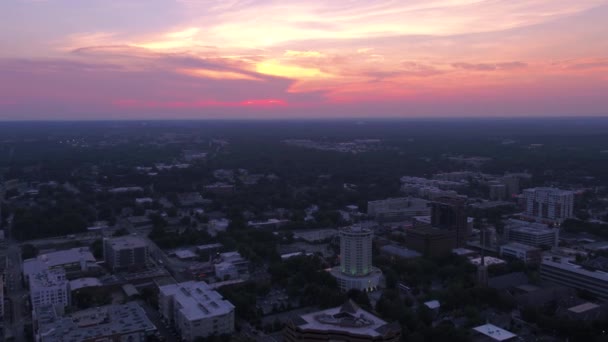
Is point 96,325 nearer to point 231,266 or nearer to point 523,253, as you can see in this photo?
point 231,266

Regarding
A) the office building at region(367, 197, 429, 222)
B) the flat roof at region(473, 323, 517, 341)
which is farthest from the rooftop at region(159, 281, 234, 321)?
the office building at region(367, 197, 429, 222)

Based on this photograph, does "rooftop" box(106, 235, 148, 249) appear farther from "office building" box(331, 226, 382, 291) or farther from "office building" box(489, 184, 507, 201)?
"office building" box(489, 184, 507, 201)

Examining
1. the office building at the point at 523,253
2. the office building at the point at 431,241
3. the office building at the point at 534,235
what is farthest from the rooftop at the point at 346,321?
the office building at the point at 534,235

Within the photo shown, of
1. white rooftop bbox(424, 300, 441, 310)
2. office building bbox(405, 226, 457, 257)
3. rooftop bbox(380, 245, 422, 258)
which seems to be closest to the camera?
white rooftop bbox(424, 300, 441, 310)

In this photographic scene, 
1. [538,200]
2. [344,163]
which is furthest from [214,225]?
[344,163]

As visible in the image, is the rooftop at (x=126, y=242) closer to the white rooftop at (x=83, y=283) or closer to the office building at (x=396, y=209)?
the white rooftop at (x=83, y=283)

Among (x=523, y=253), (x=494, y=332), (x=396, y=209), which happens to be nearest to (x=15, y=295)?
(x=494, y=332)
